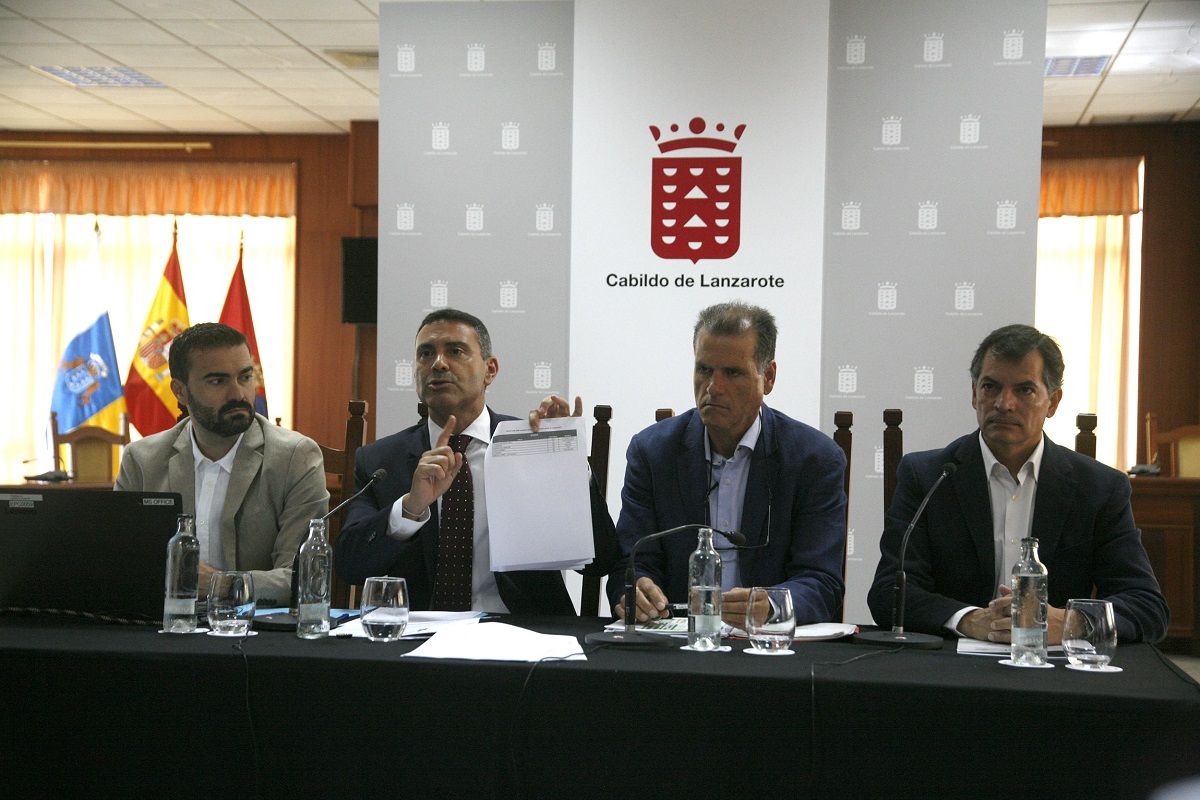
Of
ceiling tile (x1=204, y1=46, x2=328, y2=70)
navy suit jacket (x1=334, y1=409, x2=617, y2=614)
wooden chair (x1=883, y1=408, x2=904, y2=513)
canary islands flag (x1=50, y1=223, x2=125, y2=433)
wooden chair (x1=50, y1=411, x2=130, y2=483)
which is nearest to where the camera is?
navy suit jacket (x1=334, y1=409, x2=617, y2=614)

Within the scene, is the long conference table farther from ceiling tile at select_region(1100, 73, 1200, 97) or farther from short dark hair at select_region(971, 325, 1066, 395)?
ceiling tile at select_region(1100, 73, 1200, 97)

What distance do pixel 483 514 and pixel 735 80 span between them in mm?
2983

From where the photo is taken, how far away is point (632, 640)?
6.39 ft

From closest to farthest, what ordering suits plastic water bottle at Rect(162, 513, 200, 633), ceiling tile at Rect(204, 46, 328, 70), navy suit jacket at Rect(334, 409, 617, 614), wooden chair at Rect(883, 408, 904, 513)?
plastic water bottle at Rect(162, 513, 200, 633), navy suit jacket at Rect(334, 409, 617, 614), wooden chair at Rect(883, 408, 904, 513), ceiling tile at Rect(204, 46, 328, 70)

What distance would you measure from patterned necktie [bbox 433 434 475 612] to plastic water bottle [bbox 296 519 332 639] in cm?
48

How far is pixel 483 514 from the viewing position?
8.60 feet

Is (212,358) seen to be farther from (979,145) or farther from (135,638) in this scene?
(979,145)

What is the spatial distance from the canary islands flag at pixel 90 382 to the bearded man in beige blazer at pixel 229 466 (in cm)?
698

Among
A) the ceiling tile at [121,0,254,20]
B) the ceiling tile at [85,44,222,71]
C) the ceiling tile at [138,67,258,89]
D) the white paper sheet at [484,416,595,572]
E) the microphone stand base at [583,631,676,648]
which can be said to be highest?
the ceiling tile at [121,0,254,20]

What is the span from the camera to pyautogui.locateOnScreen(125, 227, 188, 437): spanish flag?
8.90m

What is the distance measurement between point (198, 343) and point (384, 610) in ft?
3.47

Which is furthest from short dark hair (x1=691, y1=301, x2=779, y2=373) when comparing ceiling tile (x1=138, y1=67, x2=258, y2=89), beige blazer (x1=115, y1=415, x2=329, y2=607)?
ceiling tile (x1=138, y1=67, x2=258, y2=89)

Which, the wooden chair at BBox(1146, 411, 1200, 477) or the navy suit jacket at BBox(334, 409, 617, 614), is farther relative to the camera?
the wooden chair at BBox(1146, 411, 1200, 477)

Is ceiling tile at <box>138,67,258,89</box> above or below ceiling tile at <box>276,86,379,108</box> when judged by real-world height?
above
